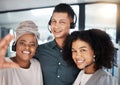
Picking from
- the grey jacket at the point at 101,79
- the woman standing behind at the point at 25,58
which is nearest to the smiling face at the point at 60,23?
the woman standing behind at the point at 25,58

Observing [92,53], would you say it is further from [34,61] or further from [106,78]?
[34,61]

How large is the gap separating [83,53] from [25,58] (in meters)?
0.22

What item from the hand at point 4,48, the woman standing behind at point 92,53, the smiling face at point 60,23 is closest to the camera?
the hand at point 4,48

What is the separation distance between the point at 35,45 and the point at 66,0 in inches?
8.5

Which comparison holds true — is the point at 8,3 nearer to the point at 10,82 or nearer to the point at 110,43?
the point at 10,82

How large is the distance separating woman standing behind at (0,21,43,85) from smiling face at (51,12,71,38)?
0.07 m

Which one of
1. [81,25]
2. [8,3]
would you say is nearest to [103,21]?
[81,25]

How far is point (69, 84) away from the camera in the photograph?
1.02m

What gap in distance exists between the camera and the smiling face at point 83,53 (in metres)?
0.92

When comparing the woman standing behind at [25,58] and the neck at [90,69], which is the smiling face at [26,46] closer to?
the woman standing behind at [25,58]

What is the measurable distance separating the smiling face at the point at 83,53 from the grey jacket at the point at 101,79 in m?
0.05

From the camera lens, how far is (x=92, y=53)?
92cm

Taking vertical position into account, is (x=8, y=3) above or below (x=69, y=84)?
above

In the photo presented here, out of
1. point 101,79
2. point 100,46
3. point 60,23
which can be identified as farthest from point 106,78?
point 60,23
